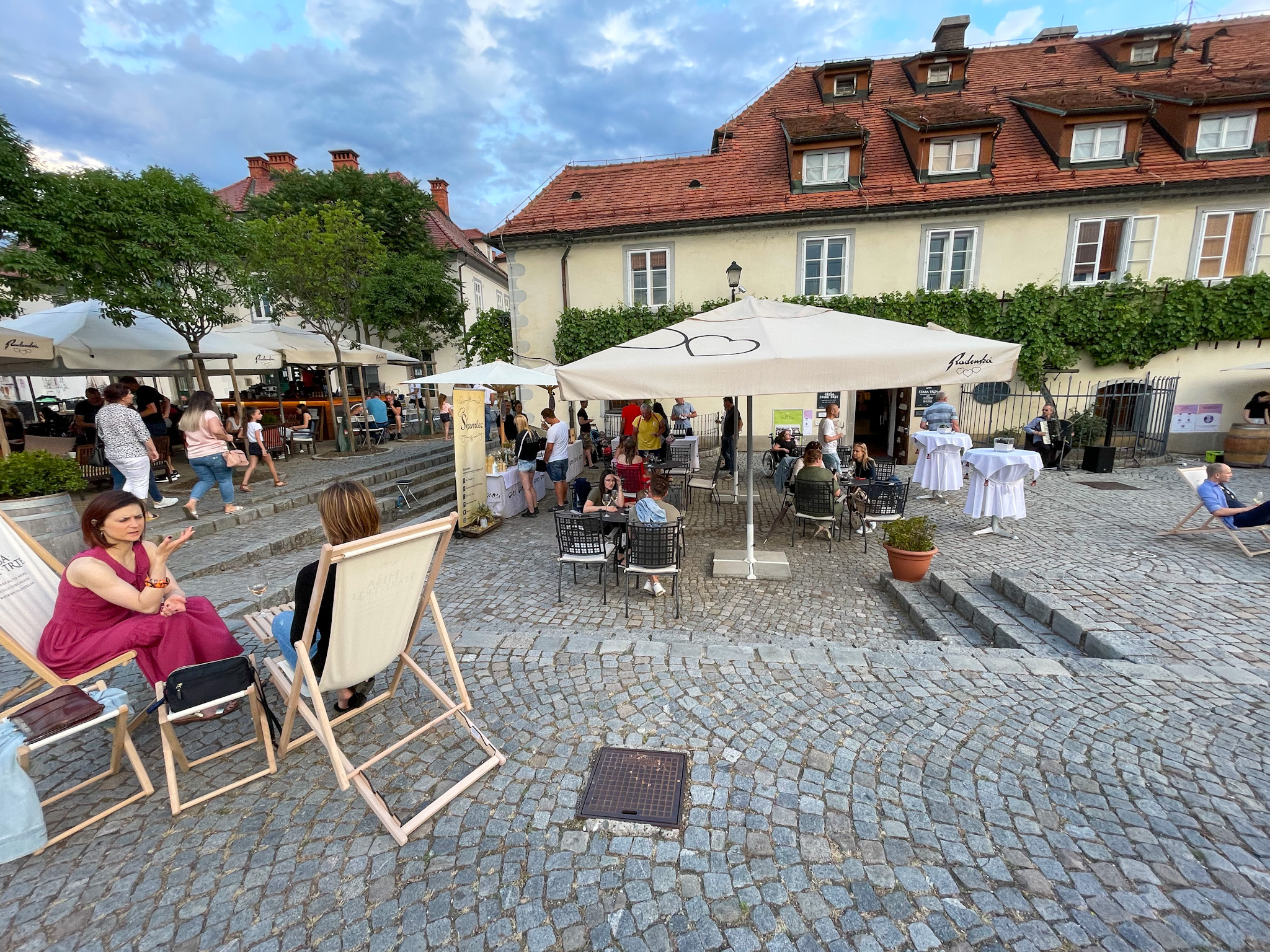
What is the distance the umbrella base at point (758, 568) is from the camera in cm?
580

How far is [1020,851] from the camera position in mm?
2211

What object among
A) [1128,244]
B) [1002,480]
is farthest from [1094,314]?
[1002,480]

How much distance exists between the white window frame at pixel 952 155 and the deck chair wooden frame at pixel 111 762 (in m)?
17.2

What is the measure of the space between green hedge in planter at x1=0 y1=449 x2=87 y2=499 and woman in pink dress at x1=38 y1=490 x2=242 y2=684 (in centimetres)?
382

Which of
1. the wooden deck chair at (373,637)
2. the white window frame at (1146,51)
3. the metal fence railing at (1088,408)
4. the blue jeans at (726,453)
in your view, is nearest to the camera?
the wooden deck chair at (373,637)

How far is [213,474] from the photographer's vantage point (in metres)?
7.19

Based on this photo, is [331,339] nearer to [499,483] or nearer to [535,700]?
[499,483]

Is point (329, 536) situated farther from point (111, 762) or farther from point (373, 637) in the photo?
point (111, 762)

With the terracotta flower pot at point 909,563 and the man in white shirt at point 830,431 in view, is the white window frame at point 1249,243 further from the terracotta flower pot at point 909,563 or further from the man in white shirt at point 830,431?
the terracotta flower pot at point 909,563

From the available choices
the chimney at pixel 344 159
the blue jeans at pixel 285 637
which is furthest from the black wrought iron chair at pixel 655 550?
the chimney at pixel 344 159

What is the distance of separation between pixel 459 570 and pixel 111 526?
142 inches

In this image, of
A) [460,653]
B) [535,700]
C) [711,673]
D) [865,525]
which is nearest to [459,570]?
[460,653]

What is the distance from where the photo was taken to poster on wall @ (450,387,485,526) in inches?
298

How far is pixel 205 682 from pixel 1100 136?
64.3 ft
